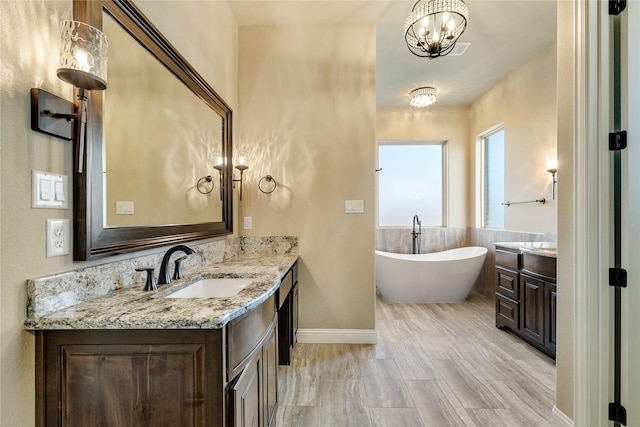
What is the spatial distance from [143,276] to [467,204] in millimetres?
4497

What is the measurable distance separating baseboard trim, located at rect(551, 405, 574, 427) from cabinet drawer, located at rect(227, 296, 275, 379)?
169 centimetres

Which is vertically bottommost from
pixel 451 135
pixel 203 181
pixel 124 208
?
pixel 124 208

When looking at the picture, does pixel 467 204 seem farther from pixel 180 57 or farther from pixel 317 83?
pixel 180 57

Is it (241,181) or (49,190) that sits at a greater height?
(241,181)

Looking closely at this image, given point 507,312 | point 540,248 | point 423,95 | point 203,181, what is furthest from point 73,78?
point 423,95

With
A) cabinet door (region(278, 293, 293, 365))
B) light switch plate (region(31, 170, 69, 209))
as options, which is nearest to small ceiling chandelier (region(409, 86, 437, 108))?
cabinet door (region(278, 293, 293, 365))

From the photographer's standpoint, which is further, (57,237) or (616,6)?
(616,6)

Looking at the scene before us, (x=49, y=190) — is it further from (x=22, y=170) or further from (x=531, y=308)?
(x=531, y=308)

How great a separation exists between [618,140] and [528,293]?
5.18 ft

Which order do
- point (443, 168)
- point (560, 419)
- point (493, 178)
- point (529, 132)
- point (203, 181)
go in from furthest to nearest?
point (443, 168) → point (493, 178) → point (529, 132) → point (203, 181) → point (560, 419)

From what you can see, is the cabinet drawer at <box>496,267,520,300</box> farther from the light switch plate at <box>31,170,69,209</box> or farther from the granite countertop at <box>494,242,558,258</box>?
the light switch plate at <box>31,170,69,209</box>

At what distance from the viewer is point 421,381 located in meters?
1.96

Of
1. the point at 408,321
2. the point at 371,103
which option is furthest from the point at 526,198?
the point at 371,103

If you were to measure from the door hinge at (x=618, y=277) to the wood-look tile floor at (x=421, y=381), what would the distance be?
889 mm
